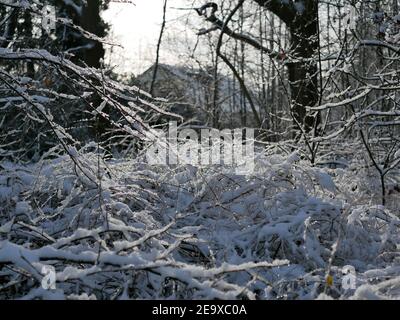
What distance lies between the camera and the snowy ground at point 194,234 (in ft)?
5.80

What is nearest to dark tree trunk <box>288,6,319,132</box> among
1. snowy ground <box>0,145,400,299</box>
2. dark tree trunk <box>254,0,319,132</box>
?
dark tree trunk <box>254,0,319,132</box>

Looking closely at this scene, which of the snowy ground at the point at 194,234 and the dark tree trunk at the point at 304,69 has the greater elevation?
the dark tree trunk at the point at 304,69

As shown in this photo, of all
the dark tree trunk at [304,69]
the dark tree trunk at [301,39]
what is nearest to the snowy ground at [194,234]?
the dark tree trunk at [304,69]

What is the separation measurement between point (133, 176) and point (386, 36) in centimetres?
243

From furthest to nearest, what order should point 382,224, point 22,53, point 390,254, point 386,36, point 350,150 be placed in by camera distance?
1. point 350,150
2. point 386,36
3. point 382,224
4. point 390,254
5. point 22,53

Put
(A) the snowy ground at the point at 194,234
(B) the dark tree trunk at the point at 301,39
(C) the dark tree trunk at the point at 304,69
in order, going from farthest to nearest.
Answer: (B) the dark tree trunk at the point at 301,39
(C) the dark tree trunk at the point at 304,69
(A) the snowy ground at the point at 194,234

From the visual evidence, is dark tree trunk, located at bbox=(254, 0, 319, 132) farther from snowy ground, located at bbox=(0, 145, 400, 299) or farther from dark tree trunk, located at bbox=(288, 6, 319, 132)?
snowy ground, located at bbox=(0, 145, 400, 299)

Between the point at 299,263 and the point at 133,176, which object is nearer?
the point at 299,263

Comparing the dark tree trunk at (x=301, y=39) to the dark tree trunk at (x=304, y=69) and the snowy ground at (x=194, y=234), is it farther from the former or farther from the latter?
the snowy ground at (x=194, y=234)
